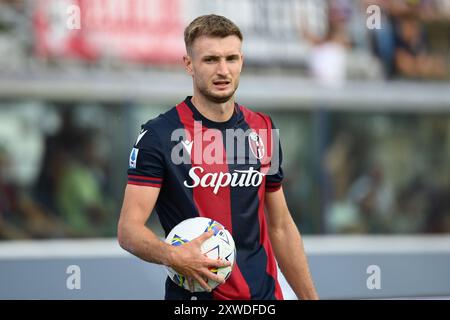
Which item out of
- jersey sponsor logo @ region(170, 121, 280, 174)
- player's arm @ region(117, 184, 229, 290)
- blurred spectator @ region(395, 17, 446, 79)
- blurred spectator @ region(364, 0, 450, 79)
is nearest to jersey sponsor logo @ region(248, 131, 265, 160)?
jersey sponsor logo @ region(170, 121, 280, 174)

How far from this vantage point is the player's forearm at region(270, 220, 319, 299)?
4500mm

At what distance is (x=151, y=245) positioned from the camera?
3.98 m

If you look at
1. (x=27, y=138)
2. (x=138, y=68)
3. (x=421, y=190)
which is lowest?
(x=421, y=190)

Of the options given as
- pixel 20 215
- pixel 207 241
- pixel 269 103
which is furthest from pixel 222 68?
pixel 269 103

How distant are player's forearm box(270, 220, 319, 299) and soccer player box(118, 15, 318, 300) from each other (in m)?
0.10

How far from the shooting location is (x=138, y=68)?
12.7 metres

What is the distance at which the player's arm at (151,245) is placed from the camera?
13.0 feet

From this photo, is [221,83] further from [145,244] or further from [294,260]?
[294,260]

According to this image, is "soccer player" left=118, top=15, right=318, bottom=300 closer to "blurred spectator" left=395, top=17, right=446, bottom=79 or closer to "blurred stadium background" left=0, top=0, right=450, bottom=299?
"blurred stadium background" left=0, top=0, right=450, bottom=299

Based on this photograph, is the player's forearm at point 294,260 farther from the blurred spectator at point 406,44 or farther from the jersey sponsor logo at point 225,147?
the blurred spectator at point 406,44

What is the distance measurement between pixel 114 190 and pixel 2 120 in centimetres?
165

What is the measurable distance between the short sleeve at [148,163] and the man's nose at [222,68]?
0.40m
